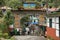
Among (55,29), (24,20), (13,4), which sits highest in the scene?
(13,4)

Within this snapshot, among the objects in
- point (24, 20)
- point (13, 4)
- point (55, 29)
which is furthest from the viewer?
point (24, 20)

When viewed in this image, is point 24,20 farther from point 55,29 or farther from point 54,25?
point 55,29

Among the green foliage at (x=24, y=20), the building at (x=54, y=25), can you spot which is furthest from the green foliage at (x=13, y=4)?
the building at (x=54, y=25)

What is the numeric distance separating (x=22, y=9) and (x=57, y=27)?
13.5 metres

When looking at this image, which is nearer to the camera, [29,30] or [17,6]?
[29,30]

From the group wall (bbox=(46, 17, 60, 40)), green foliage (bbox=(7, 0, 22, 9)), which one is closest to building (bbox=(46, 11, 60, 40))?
wall (bbox=(46, 17, 60, 40))

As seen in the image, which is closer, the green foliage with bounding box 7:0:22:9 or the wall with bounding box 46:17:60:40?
the wall with bounding box 46:17:60:40

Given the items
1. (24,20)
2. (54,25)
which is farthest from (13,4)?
(54,25)

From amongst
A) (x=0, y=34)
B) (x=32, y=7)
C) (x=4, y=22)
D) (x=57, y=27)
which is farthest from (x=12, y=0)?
(x=57, y=27)

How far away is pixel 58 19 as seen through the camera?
761 inches

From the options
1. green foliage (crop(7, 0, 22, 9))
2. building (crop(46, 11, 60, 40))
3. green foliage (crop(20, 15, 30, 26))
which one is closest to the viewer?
building (crop(46, 11, 60, 40))

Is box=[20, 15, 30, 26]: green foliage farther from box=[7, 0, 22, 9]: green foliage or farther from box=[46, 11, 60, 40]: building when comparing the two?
box=[46, 11, 60, 40]: building

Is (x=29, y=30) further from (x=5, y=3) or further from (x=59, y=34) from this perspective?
(x=59, y=34)

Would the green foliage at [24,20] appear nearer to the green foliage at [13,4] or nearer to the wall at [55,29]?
the green foliage at [13,4]
